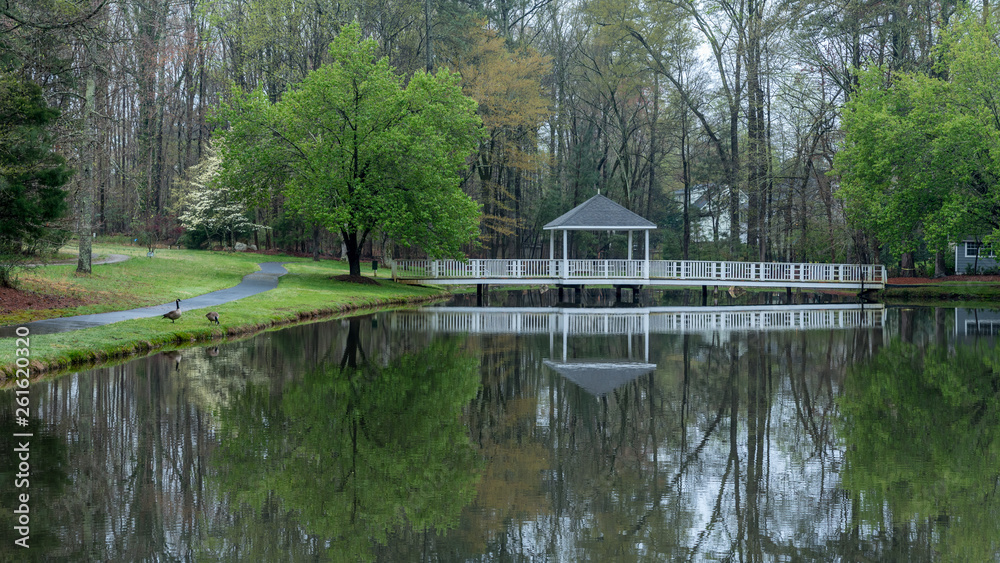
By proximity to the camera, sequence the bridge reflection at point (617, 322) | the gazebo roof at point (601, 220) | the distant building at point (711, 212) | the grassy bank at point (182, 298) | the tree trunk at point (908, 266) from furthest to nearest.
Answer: the distant building at point (711, 212), the tree trunk at point (908, 266), the gazebo roof at point (601, 220), the bridge reflection at point (617, 322), the grassy bank at point (182, 298)

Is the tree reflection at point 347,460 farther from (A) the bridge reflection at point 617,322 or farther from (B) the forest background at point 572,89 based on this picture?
(B) the forest background at point 572,89

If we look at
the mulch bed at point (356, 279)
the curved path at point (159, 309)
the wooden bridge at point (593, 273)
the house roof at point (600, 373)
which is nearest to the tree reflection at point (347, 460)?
the house roof at point (600, 373)

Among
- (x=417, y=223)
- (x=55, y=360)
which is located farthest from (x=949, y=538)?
(x=417, y=223)

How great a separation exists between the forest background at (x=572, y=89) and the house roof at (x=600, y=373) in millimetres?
24372

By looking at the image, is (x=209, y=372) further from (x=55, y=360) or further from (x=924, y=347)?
(x=924, y=347)

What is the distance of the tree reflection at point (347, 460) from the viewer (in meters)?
6.50

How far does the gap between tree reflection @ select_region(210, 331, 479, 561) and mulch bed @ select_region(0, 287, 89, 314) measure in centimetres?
1044

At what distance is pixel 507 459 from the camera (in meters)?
8.51

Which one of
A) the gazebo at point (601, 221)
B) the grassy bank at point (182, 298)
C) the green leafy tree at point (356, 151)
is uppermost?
the green leafy tree at point (356, 151)

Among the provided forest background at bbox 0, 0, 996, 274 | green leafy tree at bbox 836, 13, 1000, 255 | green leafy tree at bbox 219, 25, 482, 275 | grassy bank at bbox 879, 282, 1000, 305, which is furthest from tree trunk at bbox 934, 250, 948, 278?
green leafy tree at bbox 219, 25, 482, 275

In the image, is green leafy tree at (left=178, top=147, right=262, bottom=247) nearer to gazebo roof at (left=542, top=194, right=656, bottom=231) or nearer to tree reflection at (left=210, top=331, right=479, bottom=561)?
gazebo roof at (left=542, top=194, right=656, bottom=231)

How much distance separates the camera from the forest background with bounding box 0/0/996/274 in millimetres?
41469

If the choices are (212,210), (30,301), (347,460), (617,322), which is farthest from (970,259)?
(347,460)

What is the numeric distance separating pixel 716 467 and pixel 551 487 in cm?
187
